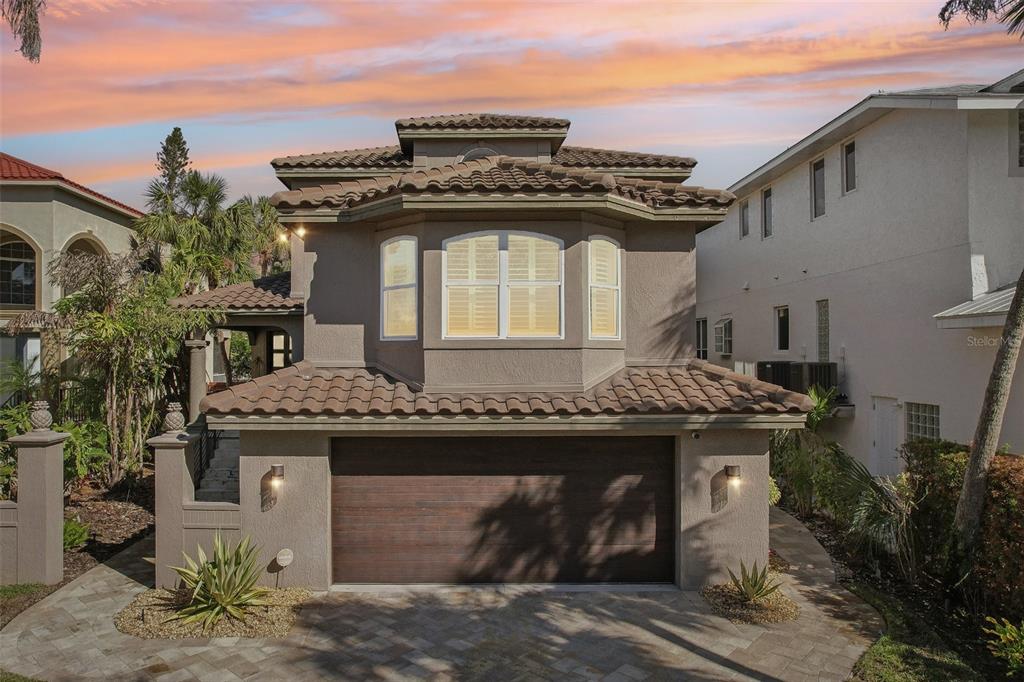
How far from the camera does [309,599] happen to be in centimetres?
912

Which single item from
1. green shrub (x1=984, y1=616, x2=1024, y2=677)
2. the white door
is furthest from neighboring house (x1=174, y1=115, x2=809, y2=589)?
the white door

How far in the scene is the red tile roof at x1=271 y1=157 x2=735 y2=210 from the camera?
9891mm

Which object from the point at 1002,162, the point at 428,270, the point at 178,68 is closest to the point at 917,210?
the point at 1002,162

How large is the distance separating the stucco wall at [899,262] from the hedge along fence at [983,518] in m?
2.64

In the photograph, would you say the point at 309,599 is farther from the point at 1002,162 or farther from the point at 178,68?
the point at 1002,162

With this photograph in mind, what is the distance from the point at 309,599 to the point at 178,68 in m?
11.7

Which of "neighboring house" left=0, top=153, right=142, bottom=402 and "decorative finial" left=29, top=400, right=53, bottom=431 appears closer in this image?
"decorative finial" left=29, top=400, right=53, bottom=431

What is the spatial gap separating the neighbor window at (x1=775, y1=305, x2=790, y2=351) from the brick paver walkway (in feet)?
38.1

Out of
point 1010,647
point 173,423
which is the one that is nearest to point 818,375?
point 1010,647

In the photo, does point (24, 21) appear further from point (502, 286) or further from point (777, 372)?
point (777, 372)

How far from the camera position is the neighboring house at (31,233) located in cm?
2078

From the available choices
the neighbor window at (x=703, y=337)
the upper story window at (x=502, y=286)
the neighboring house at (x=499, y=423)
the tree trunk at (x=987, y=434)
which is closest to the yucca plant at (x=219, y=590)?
the neighboring house at (x=499, y=423)

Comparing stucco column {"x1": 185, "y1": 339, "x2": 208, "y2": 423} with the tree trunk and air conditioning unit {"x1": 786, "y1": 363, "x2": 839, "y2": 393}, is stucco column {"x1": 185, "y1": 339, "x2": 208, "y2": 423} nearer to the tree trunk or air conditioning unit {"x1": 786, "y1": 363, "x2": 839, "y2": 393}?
the tree trunk

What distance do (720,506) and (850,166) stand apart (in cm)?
1172
